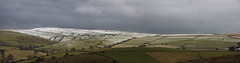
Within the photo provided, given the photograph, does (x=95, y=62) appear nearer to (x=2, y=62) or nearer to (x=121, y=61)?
(x=121, y=61)

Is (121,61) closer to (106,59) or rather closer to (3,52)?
(106,59)

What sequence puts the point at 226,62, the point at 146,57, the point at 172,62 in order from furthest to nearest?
the point at 146,57 < the point at 172,62 < the point at 226,62

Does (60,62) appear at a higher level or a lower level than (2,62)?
higher

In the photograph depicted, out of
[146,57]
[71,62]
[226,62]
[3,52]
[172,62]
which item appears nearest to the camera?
[226,62]

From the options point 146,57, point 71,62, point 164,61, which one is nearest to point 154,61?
point 164,61

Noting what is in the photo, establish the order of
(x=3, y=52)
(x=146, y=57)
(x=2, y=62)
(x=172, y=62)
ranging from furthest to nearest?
(x=3, y=52) < (x=2, y=62) < (x=146, y=57) < (x=172, y=62)

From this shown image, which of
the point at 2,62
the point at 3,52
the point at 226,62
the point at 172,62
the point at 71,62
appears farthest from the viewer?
the point at 3,52

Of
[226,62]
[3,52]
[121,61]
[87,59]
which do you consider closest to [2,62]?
[3,52]

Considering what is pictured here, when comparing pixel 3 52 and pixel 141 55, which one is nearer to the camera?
pixel 141 55

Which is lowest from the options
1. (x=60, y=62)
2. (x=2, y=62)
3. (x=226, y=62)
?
(x=2, y=62)
